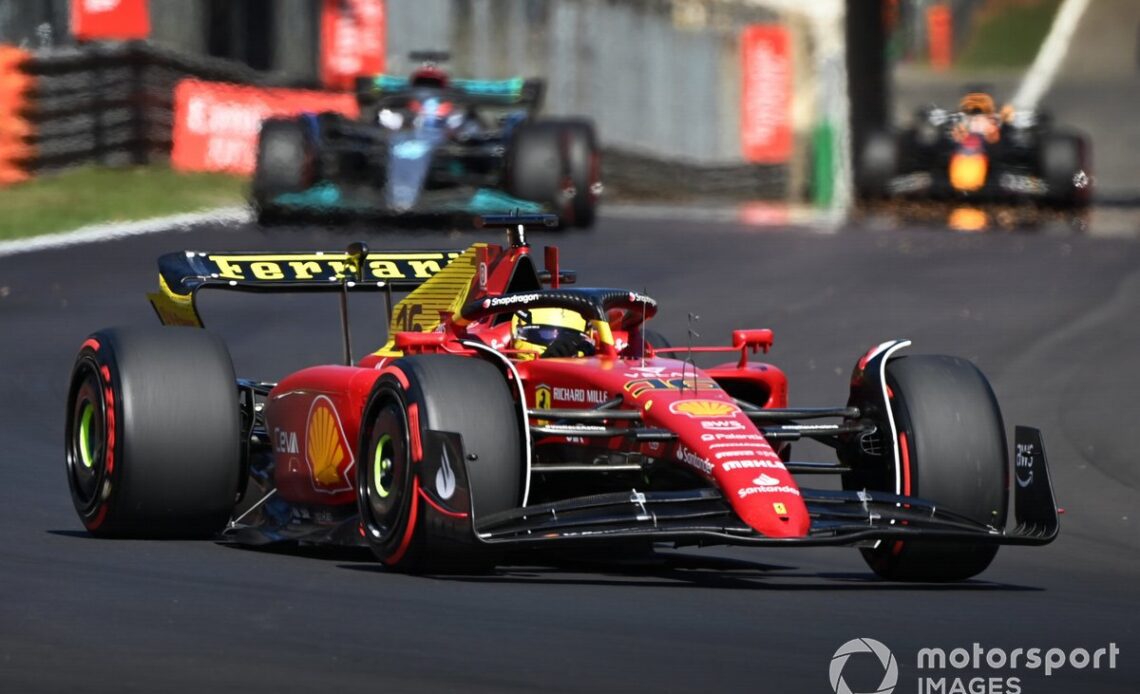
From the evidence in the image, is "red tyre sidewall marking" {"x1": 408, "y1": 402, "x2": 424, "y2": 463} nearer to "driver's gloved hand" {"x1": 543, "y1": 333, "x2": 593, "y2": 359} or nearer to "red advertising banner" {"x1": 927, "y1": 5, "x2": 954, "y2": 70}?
"driver's gloved hand" {"x1": 543, "y1": 333, "x2": 593, "y2": 359}

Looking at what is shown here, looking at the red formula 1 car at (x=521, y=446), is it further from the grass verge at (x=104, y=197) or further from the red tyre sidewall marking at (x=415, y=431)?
the grass verge at (x=104, y=197)

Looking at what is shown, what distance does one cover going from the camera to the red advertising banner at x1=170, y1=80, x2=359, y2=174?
95.0ft

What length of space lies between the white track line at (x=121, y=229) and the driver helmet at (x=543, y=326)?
509 inches

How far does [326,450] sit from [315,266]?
1646 mm

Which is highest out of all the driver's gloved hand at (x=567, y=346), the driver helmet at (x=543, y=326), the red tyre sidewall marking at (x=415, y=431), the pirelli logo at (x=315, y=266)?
the pirelli logo at (x=315, y=266)

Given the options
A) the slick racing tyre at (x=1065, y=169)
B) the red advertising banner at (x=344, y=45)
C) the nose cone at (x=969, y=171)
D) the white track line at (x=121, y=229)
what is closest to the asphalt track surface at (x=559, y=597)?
the white track line at (x=121, y=229)

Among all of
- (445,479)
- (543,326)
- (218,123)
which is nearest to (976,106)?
(218,123)

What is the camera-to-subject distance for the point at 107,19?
1145 inches

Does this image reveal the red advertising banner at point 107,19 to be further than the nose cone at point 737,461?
Yes

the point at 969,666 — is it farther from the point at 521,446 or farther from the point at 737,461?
the point at 521,446

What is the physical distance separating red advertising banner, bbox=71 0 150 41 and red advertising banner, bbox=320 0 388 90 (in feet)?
19.3

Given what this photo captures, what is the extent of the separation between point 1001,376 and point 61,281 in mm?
8336

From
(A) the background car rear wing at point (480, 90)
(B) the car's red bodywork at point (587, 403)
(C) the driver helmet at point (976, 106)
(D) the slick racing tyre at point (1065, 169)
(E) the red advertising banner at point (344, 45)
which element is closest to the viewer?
(B) the car's red bodywork at point (587, 403)

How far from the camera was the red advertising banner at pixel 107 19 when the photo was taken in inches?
1136
